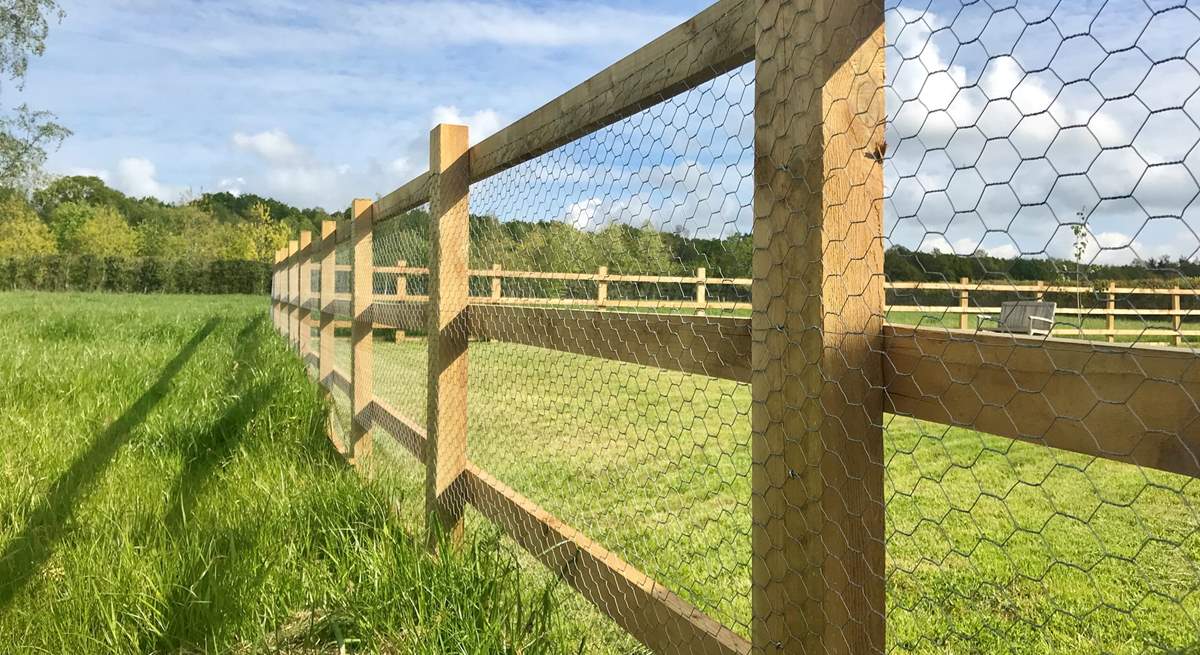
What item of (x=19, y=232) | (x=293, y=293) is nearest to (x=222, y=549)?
(x=293, y=293)

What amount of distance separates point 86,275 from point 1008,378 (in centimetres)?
5131

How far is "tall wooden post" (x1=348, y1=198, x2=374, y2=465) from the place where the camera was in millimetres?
4691

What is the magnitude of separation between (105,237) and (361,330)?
64859mm

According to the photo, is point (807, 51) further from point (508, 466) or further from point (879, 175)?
point (508, 466)

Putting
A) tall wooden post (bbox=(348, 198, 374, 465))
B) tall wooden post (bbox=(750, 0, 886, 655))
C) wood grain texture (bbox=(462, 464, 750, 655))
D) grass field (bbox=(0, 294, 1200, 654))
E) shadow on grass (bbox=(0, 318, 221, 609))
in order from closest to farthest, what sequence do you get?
tall wooden post (bbox=(750, 0, 886, 655)) → wood grain texture (bbox=(462, 464, 750, 655)) → grass field (bbox=(0, 294, 1200, 654)) → shadow on grass (bbox=(0, 318, 221, 609)) → tall wooden post (bbox=(348, 198, 374, 465))

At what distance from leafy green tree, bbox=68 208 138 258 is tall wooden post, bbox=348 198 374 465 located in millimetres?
61271

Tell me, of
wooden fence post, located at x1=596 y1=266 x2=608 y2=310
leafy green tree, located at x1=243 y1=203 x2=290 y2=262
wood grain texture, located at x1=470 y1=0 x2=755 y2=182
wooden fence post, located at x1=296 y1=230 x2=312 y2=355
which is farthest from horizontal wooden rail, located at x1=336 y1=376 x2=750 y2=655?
leafy green tree, located at x1=243 y1=203 x2=290 y2=262

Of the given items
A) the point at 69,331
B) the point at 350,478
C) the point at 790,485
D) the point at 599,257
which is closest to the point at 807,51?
the point at 790,485

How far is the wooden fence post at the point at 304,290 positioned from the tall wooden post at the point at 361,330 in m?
3.08

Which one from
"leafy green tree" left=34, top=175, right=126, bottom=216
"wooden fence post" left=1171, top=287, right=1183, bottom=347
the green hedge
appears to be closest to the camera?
"wooden fence post" left=1171, top=287, right=1183, bottom=347

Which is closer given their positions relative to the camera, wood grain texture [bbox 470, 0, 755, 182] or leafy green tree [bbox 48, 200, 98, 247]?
wood grain texture [bbox 470, 0, 755, 182]

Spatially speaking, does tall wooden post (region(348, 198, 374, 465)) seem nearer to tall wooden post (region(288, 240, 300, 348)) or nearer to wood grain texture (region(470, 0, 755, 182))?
wood grain texture (region(470, 0, 755, 182))

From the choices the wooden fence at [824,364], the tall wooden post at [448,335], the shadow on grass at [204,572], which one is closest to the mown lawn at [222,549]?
the shadow on grass at [204,572]

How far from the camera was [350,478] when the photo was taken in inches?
132
